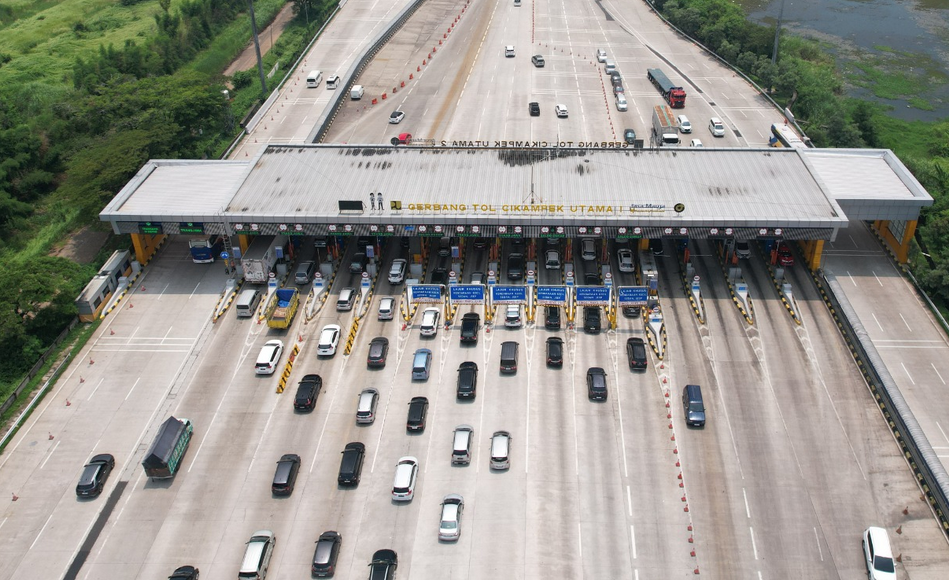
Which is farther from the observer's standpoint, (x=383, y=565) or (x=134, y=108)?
(x=134, y=108)

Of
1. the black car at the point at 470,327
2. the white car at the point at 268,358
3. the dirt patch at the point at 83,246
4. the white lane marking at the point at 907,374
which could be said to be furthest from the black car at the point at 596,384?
the dirt patch at the point at 83,246

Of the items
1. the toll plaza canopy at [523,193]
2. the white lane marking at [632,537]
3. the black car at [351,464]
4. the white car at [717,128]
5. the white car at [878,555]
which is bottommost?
the white lane marking at [632,537]

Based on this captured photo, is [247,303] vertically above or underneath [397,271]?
underneath

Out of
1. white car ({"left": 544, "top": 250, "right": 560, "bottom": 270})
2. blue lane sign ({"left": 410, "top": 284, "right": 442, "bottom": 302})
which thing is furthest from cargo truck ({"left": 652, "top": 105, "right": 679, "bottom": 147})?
blue lane sign ({"left": 410, "top": 284, "right": 442, "bottom": 302})

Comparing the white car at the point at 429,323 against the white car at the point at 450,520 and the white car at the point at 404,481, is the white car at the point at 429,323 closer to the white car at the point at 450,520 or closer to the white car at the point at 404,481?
the white car at the point at 404,481

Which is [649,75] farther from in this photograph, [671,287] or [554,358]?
[554,358]

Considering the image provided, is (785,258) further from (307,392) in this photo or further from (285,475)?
(285,475)

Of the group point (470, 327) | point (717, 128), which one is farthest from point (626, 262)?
point (717, 128)
